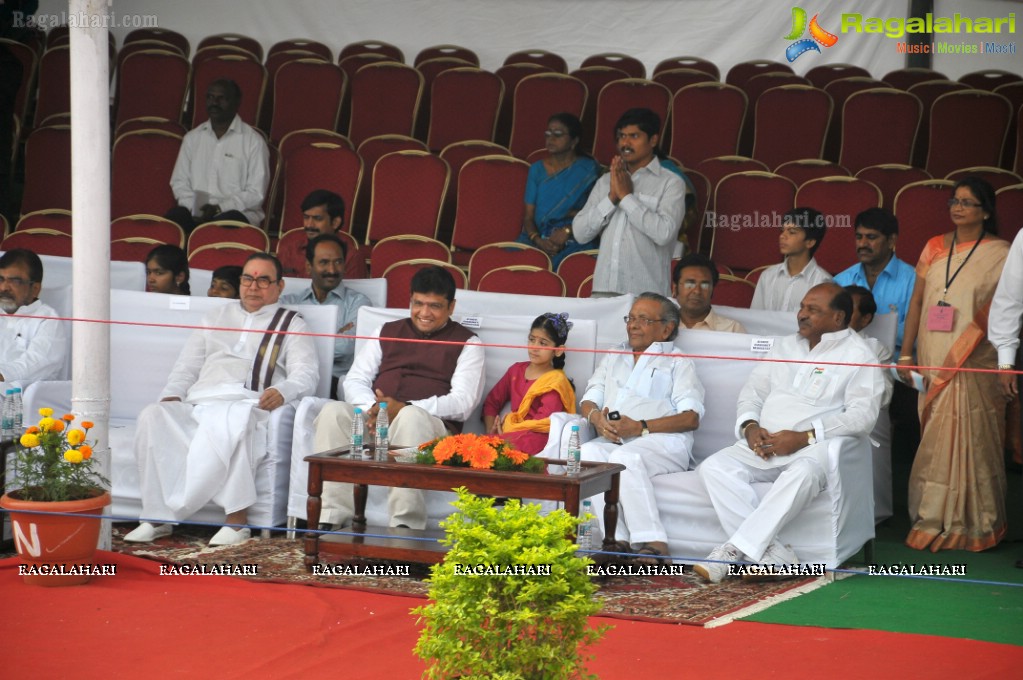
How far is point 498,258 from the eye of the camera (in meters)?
6.27

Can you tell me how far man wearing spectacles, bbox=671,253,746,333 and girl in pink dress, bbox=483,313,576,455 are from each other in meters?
0.56

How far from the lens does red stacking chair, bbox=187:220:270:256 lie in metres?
6.49

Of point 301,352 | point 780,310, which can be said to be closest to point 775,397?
point 780,310

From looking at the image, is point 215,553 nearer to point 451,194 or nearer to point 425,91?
point 451,194

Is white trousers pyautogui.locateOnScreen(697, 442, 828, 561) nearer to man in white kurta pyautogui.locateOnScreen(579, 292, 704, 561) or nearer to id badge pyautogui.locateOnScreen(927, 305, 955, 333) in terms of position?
man in white kurta pyautogui.locateOnScreen(579, 292, 704, 561)

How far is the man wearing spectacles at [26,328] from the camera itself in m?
5.30

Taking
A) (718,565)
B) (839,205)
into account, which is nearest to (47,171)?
(839,205)

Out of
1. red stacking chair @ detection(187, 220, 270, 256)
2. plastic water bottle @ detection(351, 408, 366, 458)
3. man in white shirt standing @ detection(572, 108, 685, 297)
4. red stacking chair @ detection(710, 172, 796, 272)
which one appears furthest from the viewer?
red stacking chair @ detection(710, 172, 796, 272)

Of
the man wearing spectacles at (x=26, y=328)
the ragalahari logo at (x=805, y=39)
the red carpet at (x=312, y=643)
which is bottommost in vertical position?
the red carpet at (x=312, y=643)

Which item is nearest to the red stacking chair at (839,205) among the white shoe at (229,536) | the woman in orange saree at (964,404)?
the woman in orange saree at (964,404)

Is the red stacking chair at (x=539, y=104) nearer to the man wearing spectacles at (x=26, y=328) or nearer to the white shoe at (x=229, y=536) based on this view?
the man wearing spectacles at (x=26, y=328)

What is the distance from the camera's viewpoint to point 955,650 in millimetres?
3447

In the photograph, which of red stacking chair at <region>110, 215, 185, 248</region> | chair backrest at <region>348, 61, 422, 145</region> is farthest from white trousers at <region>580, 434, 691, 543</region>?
chair backrest at <region>348, 61, 422, 145</region>

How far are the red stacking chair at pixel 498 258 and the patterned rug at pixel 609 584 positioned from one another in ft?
6.34
